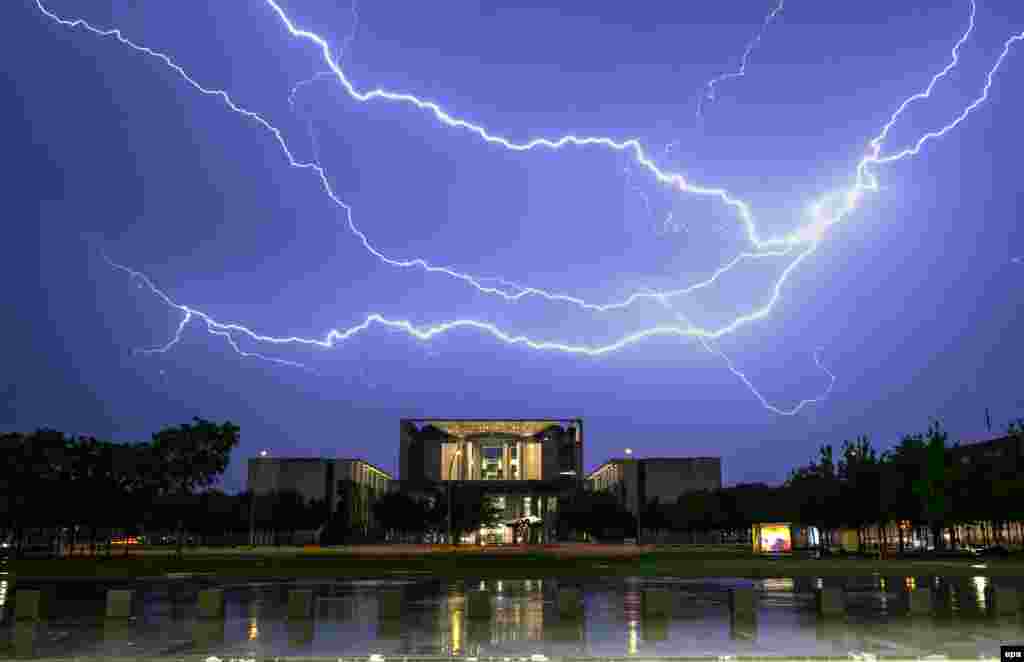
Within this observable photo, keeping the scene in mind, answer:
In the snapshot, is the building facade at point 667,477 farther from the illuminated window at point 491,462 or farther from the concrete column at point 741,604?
the concrete column at point 741,604

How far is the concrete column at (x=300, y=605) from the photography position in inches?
662

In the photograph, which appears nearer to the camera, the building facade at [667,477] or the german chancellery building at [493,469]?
the german chancellery building at [493,469]

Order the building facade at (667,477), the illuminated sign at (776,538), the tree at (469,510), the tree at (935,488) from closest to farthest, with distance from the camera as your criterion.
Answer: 1. the illuminated sign at (776,538)
2. the tree at (935,488)
3. the tree at (469,510)
4. the building facade at (667,477)

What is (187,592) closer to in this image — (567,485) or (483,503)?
→ (483,503)

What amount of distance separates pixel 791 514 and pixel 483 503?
42.4m

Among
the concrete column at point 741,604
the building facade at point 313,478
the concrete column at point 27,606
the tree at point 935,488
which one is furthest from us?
the building facade at point 313,478

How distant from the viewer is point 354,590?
2523cm

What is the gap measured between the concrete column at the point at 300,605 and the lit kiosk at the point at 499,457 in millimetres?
94938

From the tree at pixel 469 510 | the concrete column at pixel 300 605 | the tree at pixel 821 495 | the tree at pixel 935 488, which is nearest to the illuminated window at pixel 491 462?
the tree at pixel 469 510

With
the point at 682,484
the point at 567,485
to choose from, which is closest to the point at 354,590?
the point at 567,485

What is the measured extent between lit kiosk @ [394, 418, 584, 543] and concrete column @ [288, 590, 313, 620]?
311 feet

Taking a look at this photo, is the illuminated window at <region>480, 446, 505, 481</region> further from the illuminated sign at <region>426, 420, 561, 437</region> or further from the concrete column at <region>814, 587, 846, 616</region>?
the concrete column at <region>814, 587, 846, 616</region>

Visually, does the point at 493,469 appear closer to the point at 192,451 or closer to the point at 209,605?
the point at 192,451

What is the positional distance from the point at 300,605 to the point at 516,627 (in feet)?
14.7
